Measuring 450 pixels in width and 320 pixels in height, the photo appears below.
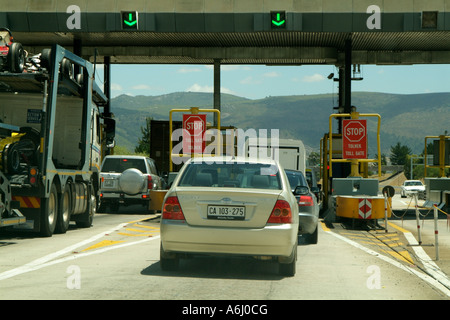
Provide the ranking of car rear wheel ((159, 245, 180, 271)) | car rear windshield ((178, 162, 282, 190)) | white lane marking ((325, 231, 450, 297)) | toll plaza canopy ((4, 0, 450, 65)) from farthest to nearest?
toll plaza canopy ((4, 0, 450, 65)) → car rear windshield ((178, 162, 282, 190)) → car rear wheel ((159, 245, 180, 271)) → white lane marking ((325, 231, 450, 297))

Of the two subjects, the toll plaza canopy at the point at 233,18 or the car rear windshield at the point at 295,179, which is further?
the toll plaza canopy at the point at 233,18

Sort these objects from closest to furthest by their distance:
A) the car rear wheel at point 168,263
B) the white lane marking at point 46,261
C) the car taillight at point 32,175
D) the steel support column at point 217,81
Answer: the white lane marking at point 46,261 → the car rear wheel at point 168,263 → the car taillight at point 32,175 → the steel support column at point 217,81

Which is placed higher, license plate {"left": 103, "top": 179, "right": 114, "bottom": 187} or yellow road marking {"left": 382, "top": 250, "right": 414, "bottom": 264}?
license plate {"left": 103, "top": 179, "right": 114, "bottom": 187}

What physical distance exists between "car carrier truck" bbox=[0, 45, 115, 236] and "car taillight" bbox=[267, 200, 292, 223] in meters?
5.72

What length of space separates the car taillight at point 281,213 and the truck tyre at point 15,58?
7154mm

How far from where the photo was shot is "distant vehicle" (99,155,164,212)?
2264 cm

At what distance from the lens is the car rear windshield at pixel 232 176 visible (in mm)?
8711

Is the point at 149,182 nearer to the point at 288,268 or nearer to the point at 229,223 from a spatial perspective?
the point at 288,268

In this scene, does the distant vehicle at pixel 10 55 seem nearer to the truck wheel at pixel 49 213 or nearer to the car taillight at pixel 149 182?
the truck wheel at pixel 49 213

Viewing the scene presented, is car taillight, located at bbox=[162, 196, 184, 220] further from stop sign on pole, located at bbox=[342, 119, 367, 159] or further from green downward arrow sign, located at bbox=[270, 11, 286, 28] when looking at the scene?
green downward arrow sign, located at bbox=[270, 11, 286, 28]

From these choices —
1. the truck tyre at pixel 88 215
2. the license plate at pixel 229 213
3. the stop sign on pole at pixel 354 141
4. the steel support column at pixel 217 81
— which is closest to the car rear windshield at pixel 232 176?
the license plate at pixel 229 213

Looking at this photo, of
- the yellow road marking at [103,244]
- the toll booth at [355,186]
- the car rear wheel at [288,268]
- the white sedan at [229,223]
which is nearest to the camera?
the white sedan at [229,223]

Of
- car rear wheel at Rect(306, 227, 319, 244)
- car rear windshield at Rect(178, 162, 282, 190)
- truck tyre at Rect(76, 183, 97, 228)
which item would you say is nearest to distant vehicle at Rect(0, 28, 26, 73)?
truck tyre at Rect(76, 183, 97, 228)
